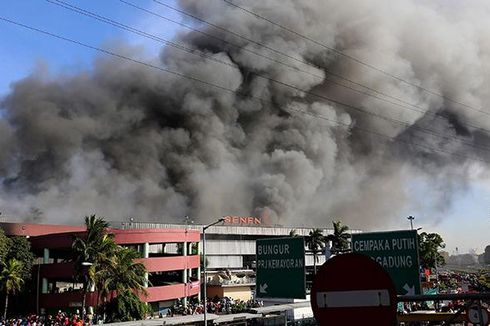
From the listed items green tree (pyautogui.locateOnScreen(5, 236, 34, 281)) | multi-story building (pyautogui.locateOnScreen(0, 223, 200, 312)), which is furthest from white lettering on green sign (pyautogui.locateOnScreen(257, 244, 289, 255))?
green tree (pyautogui.locateOnScreen(5, 236, 34, 281))

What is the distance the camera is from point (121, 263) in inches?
1398

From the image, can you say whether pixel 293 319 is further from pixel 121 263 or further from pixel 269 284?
pixel 269 284

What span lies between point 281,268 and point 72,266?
101 feet

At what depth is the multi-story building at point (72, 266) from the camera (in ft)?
130

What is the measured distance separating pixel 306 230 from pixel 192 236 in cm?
4861

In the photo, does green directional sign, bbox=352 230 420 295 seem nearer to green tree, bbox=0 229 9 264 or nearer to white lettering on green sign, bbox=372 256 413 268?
white lettering on green sign, bbox=372 256 413 268

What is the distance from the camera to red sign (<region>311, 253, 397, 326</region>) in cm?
317

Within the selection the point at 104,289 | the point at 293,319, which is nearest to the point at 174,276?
the point at 104,289

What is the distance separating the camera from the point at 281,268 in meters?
12.7

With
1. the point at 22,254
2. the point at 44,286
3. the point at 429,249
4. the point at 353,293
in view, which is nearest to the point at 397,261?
the point at 353,293

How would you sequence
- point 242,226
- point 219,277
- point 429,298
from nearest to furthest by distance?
1. point 429,298
2. point 219,277
3. point 242,226

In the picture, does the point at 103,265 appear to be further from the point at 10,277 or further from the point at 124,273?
the point at 10,277

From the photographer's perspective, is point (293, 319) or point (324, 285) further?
point (293, 319)

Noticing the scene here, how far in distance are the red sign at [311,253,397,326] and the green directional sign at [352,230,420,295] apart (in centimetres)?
628
